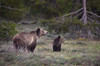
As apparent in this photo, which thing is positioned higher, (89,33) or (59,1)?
(59,1)

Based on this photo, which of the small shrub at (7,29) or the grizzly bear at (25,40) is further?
the small shrub at (7,29)

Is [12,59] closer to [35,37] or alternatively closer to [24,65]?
[24,65]

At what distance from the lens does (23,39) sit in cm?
920

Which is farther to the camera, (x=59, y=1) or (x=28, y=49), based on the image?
(x=59, y=1)

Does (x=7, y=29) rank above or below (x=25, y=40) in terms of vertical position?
above

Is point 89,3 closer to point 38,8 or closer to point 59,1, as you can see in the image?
point 59,1

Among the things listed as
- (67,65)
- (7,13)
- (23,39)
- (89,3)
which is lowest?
(67,65)

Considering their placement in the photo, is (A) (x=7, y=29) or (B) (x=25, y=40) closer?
(B) (x=25, y=40)

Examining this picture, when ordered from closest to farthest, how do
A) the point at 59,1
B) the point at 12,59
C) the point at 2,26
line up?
the point at 12,59 → the point at 2,26 → the point at 59,1

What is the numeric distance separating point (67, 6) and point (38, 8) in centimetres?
645

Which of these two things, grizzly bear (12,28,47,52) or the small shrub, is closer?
grizzly bear (12,28,47,52)

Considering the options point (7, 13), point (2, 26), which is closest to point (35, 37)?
point (2, 26)

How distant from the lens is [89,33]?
17109mm

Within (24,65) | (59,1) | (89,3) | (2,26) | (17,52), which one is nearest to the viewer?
(24,65)
